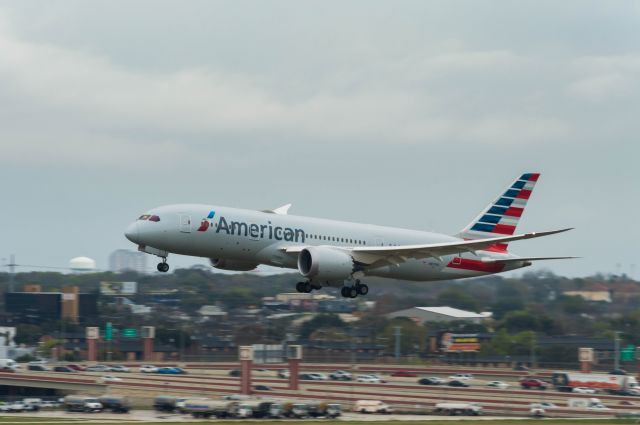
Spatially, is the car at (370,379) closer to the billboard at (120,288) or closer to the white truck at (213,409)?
the white truck at (213,409)

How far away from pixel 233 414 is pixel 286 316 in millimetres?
40211

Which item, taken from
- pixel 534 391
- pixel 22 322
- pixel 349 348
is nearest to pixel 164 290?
pixel 22 322

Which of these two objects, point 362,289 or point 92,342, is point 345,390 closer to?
point 362,289

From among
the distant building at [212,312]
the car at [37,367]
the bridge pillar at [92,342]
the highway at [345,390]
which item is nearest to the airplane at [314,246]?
the highway at [345,390]

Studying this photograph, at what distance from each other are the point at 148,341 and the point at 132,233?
2083 inches

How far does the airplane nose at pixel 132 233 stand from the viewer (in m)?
51.8

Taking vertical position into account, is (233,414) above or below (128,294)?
below

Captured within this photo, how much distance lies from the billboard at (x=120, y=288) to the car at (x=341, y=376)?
33.5 meters

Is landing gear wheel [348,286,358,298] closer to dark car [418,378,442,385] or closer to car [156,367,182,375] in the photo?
dark car [418,378,442,385]

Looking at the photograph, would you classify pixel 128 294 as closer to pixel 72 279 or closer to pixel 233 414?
pixel 72 279

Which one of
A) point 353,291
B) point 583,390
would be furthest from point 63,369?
point 583,390

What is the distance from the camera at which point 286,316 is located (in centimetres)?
10362

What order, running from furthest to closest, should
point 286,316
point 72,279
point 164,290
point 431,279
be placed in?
point 72,279 → point 164,290 → point 286,316 → point 431,279

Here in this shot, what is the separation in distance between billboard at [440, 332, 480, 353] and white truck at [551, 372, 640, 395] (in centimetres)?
1143
